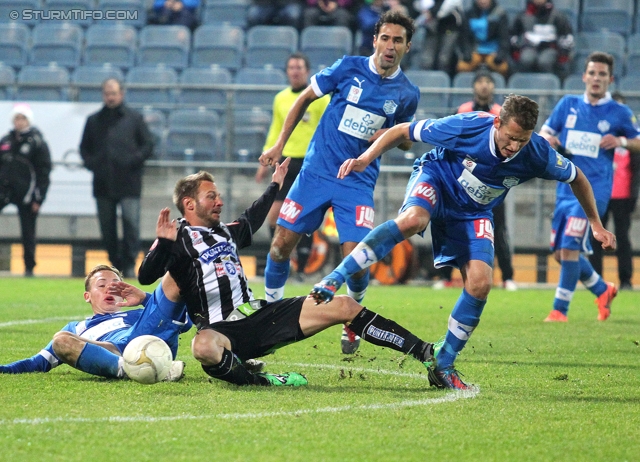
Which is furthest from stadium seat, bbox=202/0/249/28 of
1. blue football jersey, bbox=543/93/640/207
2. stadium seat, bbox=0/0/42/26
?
→ blue football jersey, bbox=543/93/640/207

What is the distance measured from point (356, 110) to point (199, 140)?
8174mm

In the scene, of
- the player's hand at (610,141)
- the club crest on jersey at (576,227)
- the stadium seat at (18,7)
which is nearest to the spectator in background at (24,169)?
the stadium seat at (18,7)

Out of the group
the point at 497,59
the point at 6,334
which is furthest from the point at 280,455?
the point at 497,59

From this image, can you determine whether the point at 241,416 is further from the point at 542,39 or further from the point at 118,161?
the point at 542,39

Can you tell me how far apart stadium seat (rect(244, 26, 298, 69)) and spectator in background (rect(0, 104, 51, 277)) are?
179 inches

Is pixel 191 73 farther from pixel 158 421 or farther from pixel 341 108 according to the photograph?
pixel 158 421

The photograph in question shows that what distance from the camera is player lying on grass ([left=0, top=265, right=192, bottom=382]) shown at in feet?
18.2

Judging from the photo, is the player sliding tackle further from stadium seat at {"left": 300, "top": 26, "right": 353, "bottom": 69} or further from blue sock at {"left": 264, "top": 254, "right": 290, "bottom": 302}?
stadium seat at {"left": 300, "top": 26, "right": 353, "bottom": 69}

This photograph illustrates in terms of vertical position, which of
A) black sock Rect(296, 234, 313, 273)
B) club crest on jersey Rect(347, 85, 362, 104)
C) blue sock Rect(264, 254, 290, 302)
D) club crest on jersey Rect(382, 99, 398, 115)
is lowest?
black sock Rect(296, 234, 313, 273)

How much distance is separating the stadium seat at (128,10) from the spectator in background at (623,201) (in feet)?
28.8

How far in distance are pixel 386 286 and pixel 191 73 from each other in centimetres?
554

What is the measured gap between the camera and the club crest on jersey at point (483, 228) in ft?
18.8

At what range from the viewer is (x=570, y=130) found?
9852 mm

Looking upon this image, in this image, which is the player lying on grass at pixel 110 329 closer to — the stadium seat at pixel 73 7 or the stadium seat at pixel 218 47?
the stadium seat at pixel 218 47
